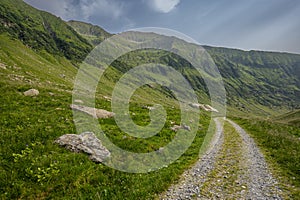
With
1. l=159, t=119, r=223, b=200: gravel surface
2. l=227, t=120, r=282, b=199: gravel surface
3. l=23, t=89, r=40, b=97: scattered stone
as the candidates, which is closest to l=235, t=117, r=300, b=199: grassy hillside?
l=227, t=120, r=282, b=199: gravel surface

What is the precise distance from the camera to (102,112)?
23016 mm

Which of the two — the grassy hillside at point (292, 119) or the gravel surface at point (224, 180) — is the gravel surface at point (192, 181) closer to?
the gravel surface at point (224, 180)

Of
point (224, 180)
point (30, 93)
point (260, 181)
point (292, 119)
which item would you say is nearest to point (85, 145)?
point (224, 180)

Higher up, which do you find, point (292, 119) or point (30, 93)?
point (292, 119)

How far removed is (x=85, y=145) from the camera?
13.1 meters

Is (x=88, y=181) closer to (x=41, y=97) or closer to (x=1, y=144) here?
(x=1, y=144)

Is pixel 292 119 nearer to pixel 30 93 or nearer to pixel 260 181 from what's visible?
pixel 260 181

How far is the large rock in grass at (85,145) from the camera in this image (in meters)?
12.6

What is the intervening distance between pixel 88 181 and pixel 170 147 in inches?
350

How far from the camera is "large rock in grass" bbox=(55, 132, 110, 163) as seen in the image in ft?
41.2

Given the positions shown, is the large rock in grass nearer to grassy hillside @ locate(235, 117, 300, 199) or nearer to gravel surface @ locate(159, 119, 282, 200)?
gravel surface @ locate(159, 119, 282, 200)

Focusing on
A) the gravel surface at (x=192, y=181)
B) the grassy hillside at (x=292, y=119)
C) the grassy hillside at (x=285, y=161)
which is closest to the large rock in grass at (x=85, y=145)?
the gravel surface at (x=192, y=181)

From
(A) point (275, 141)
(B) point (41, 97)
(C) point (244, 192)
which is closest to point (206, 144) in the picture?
(A) point (275, 141)

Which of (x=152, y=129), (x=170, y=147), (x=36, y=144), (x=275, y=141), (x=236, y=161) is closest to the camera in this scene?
(x=36, y=144)
